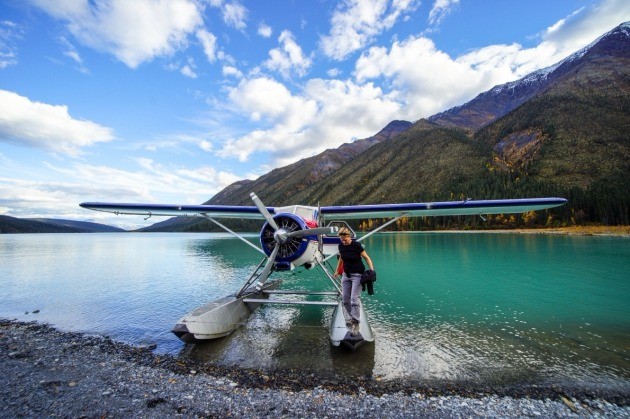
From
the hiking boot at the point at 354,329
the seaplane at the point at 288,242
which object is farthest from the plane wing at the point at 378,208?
the hiking boot at the point at 354,329

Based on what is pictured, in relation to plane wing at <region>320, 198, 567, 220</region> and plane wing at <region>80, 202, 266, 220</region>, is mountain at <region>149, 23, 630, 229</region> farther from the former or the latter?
plane wing at <region>80, 202, 266, 220</region>

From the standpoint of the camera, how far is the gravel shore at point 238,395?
4.07 metres

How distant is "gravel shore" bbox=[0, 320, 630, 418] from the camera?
160 inches

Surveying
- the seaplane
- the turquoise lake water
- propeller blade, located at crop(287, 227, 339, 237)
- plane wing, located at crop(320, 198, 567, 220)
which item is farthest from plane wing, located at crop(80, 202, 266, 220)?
the turquoise lake water

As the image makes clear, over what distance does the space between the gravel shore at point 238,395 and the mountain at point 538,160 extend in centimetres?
7224

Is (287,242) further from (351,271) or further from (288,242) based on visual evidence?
(351,271)

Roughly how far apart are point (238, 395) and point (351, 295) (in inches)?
104

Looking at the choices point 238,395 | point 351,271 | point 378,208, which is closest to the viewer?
point 238,395

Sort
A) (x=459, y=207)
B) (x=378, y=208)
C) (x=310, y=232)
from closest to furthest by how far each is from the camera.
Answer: (x=310, y=232) → (x=459, y=207) → (x=378, y=208)

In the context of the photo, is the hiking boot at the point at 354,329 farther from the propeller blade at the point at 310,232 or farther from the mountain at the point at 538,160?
the mountain at the point at 538,160

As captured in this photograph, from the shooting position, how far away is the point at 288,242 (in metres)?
7.34

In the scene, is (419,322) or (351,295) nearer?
(351,295)

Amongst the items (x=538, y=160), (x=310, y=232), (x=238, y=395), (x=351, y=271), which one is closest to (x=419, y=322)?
(x=351, y=271)

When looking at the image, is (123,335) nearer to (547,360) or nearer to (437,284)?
(547,360)
